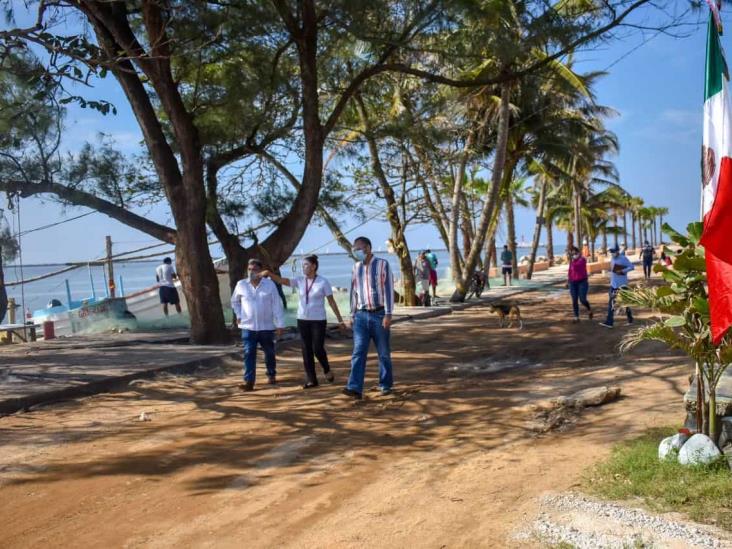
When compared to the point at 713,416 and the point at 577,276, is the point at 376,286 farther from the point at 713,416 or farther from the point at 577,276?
the point at 577,276

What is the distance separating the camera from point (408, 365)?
10891 mm

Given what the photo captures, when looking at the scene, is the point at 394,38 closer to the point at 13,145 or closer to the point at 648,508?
the point at 13,145

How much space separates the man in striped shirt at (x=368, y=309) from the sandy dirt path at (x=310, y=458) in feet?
1.18

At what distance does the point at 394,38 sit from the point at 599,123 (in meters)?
26.9

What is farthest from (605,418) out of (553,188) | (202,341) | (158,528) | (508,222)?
(553,188)

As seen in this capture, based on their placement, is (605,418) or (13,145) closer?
(605,418)

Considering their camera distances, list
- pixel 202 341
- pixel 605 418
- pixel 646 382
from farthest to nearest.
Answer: pixel 202 341 < pixel 646 382 < pixel 605 418

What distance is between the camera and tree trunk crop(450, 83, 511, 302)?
74.0ft

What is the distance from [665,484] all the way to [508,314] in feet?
36.3

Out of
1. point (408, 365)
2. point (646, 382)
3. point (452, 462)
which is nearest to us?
point (452, 462)

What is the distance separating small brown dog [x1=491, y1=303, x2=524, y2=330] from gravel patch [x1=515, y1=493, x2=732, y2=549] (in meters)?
11.1

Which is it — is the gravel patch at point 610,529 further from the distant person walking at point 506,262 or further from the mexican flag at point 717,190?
the distant person walking at point 506,262

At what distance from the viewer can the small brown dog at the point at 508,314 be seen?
50.8 feet

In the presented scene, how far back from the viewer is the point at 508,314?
15609mm
